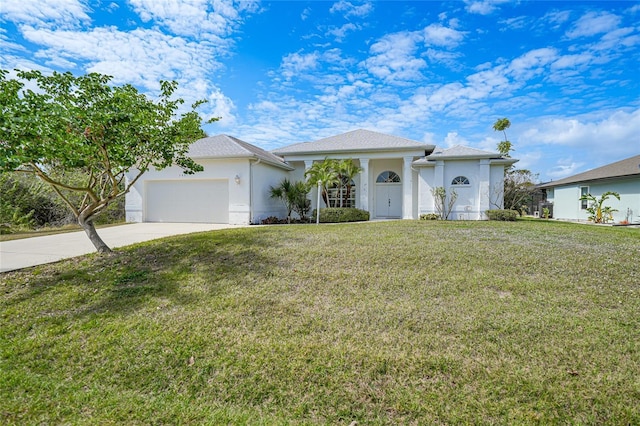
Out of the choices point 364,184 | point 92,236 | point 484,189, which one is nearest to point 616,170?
point 484,189

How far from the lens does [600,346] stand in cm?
312

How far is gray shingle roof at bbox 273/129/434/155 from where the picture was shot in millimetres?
15438

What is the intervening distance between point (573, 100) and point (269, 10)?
571 inches

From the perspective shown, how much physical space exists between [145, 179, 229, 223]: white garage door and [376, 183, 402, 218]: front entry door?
29.5 feet

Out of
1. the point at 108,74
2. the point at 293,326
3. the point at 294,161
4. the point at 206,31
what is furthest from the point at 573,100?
the point at 108,74

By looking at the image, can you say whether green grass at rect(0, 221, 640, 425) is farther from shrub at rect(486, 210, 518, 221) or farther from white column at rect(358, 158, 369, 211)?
white column at rect(358, 158, 369, 211)

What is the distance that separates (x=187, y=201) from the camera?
14.6 meters

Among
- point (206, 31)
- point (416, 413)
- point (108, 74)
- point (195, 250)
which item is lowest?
point (416, 413)

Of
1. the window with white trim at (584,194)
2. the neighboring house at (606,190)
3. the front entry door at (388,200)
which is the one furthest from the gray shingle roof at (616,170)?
the front entry door at (388,200)

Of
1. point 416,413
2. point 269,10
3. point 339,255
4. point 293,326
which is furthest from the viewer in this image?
point 269,10

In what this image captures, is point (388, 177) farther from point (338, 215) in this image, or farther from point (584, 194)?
point (584, 194)

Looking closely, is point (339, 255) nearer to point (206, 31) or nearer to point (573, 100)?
point (206, 31)

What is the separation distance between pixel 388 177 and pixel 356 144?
2.87m

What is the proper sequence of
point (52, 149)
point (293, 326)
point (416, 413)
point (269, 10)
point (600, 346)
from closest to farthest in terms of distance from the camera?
point (416, 413), point (600, 346), point (293, 326), point (52, 149), point (269, 10)
